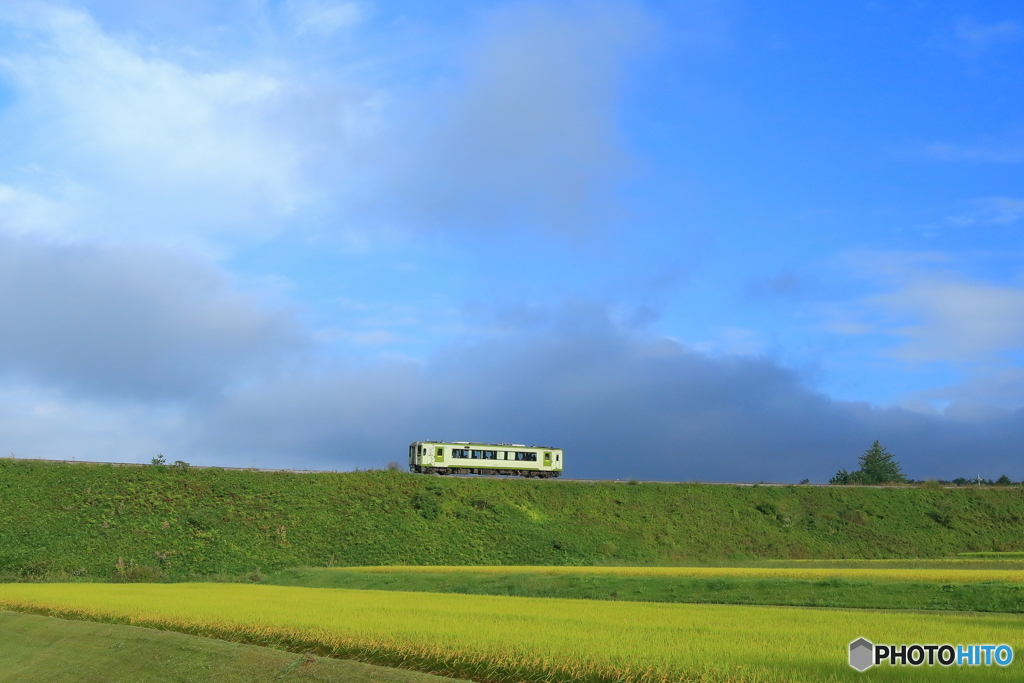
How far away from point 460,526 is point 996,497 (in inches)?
2066

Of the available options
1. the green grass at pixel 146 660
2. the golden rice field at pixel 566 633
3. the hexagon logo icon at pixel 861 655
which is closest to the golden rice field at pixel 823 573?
the golden rice field at pixel 566 633

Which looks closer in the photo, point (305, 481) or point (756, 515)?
point (305, 481)

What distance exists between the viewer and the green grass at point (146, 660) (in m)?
19.2

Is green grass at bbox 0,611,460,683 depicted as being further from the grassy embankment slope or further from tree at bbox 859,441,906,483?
tree at bbox 859,441,906,483

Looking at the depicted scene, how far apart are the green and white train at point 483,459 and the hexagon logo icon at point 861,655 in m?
59.3

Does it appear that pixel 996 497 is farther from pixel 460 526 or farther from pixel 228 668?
pixel 228 668

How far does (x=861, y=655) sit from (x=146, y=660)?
59.9ft

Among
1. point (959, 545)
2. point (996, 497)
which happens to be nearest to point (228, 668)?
point (959, 545)

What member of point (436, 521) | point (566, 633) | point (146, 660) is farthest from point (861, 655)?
point (436, 521)

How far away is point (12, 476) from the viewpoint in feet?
197

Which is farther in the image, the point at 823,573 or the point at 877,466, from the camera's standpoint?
the point at 877,466

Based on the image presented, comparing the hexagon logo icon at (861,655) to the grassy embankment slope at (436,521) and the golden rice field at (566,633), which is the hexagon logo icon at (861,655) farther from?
the grassy embankment slope at (436,521)

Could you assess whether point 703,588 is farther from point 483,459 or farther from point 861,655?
point 483,459

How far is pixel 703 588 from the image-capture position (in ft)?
125
